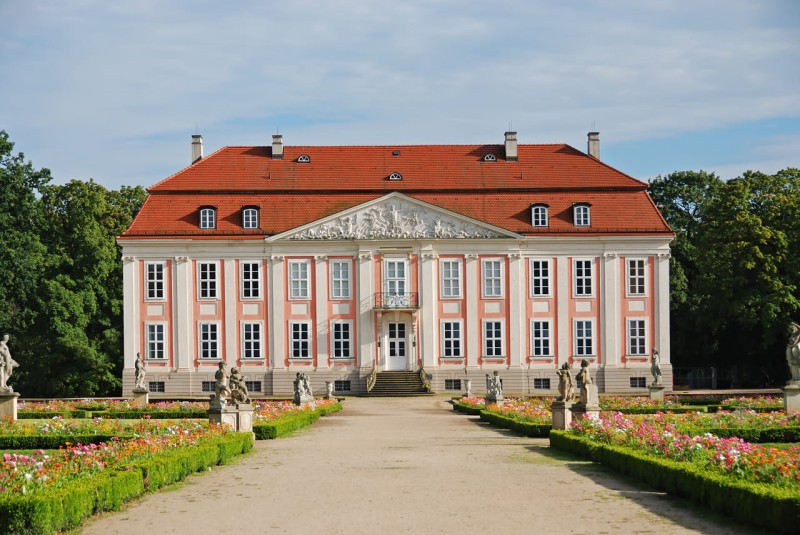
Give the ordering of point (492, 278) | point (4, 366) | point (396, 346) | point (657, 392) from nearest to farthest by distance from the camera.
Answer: point (4, 366)
point (657, 392)
point (492, 278)
point (396, 346)

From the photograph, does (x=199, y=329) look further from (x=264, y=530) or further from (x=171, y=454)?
(x=264, y=530)

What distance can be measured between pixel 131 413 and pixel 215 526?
2193 centimetres

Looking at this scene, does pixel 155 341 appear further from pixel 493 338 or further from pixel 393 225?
pixel 493 338

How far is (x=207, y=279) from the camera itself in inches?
2160

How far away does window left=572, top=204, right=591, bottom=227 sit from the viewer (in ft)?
180

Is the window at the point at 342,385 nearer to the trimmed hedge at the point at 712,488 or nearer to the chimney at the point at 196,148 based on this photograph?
the chimney at the point at 196,148

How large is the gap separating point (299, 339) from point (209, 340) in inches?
171

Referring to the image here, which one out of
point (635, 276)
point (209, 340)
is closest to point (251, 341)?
point (209, 340)

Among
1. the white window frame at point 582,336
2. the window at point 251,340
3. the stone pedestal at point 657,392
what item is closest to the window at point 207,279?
the window at point 251,340

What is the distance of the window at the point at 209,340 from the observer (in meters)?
54.8

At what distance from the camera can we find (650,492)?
1597 cm

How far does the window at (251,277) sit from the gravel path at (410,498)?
104 ft

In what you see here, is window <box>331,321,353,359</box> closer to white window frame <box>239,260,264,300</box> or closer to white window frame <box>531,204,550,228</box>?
white window frame <box>239,260,264,300</box>

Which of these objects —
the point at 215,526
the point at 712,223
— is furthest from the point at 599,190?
the point at 215,526
